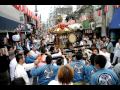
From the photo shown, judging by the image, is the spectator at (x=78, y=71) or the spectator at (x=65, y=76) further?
the spectator at (x=78, y=71)

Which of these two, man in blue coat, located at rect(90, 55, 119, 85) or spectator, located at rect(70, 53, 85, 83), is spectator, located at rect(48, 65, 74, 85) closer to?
man in blue coat, located at rect(90, 55, 119, 85)

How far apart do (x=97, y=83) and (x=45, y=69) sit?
147cm

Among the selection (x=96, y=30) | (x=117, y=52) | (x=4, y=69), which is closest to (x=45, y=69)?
(x=4, y=69)

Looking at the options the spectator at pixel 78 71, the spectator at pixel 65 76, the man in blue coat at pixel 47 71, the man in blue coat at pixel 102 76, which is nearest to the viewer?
the spectator at pixel 65 76

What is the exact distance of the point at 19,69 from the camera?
7.00 meters

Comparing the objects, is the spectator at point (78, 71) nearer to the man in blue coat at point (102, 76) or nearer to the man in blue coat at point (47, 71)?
the man in blue coat at point (47, 71)

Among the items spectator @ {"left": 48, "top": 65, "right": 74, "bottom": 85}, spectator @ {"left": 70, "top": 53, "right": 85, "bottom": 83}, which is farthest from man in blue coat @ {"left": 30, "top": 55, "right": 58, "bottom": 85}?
spectator @ {"left": 48, "top": 65, "right": 74, "bottom": 85}

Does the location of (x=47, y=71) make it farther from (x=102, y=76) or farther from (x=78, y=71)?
(x=102, y=76)

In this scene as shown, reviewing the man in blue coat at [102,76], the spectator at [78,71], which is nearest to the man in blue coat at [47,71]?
the spectator at [78,71]

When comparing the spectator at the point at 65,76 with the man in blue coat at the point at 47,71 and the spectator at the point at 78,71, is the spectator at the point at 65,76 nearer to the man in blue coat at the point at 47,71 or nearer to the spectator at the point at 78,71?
the man in blue coat at the point at 47,71

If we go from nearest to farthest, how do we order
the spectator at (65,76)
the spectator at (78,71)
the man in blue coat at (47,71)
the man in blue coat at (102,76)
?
the spectator at (65,76), the man in blue coat at (102,76), the man in blue coat at (47,71), the spectator at (78,71)

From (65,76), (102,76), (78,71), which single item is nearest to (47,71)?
(78,71)

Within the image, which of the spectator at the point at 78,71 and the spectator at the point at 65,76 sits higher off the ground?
the spectator at the point at 65,76
